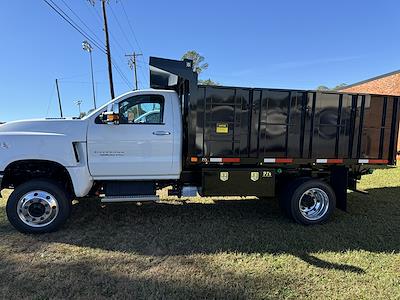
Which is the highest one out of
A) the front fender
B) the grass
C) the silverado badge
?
the front fender

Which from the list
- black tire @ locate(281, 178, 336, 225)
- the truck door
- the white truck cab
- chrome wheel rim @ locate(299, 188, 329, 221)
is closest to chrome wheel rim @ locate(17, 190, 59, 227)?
the white truck cab

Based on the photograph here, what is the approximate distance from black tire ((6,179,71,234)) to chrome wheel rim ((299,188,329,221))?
387cm

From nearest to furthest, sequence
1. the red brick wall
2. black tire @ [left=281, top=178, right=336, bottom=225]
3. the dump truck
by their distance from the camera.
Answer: the dump truck
black tire @ [left=281, top=178, right=336, bottom=225]
the red brick wall

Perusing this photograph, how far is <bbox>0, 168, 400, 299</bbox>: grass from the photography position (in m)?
3.74

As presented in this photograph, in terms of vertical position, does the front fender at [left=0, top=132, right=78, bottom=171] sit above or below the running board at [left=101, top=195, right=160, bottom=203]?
above

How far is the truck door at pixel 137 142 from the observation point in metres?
5.58

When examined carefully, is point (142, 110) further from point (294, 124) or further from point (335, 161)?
point (335, 161)

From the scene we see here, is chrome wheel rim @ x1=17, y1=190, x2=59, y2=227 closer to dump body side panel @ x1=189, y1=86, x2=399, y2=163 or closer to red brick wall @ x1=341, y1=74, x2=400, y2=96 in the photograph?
dump body side panel @ x1=189, y1=86, x2=399, y2=163

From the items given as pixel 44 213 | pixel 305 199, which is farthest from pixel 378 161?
pixel 44 213

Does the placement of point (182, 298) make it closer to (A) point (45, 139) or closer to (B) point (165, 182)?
(B) point (165, 182)

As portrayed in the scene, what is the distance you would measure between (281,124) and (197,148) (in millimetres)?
1462

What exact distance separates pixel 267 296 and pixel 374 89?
17.0m

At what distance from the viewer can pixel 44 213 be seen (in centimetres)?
540

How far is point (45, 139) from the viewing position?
5359 mm
